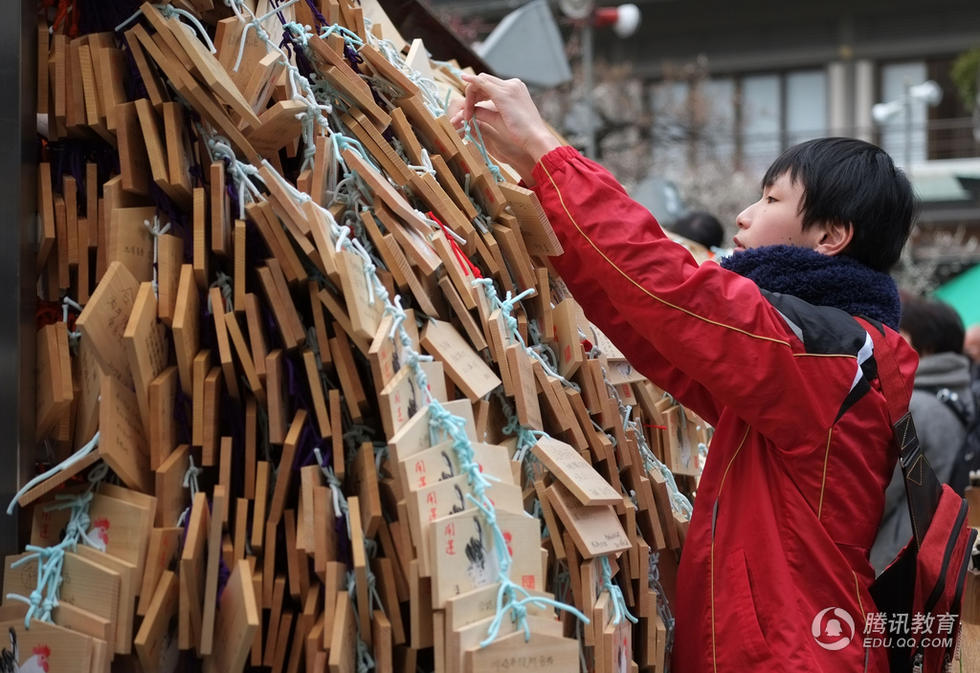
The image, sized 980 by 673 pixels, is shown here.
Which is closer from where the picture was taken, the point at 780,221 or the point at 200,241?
the point at 200,241

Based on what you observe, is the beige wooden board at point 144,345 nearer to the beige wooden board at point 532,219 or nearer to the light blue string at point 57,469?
the light blue string at point 57,469

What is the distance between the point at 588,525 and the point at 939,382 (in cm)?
311

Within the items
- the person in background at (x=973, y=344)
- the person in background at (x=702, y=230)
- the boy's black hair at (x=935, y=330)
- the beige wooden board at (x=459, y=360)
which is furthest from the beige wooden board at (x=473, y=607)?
the person in background at (x=973, y=344)

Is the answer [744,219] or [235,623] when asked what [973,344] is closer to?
[744,219]

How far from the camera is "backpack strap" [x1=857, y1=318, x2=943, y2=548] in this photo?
77.2 inches

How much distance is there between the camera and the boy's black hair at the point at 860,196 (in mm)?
2119

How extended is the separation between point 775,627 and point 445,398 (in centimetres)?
67

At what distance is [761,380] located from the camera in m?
1.84

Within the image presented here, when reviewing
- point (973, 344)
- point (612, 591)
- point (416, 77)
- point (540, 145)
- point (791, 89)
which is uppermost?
point (416, 77)

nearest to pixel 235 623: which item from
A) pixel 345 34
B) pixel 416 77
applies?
pixel 345 34

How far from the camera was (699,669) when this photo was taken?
1.96 metres

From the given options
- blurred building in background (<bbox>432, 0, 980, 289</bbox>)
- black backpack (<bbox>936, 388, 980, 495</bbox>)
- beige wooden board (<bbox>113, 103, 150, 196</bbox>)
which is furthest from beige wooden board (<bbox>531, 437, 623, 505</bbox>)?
blurred building in background (<bbox>432, 0, 980, 289</bbox>)

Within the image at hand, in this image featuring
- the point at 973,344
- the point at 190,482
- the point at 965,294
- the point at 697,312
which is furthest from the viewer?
the point at 965,294

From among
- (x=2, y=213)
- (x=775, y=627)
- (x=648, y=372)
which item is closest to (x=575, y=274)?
(x=648, y=372)
